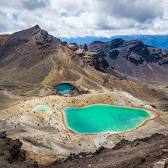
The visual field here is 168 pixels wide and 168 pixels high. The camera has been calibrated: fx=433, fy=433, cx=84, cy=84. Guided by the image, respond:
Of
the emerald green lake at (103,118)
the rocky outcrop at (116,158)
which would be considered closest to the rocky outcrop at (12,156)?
the rocky outcrop at (116,158)

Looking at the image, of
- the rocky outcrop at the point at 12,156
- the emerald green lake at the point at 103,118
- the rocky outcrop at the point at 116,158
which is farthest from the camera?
the emerald green lake at the point at 103,118

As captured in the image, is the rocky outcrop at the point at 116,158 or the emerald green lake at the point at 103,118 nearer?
the rocky outcrop at the point at 116,158

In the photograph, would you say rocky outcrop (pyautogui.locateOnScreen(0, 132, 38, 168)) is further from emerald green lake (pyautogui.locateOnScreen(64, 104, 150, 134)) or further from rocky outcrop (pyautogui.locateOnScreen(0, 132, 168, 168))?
emerald green lake (pyautogui.locateOnScreen(64, 104, 150, 134))

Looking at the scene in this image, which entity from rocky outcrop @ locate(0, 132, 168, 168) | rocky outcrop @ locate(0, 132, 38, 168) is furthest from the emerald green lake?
rocky outcrop @ locate(0, 132, 38, 168)

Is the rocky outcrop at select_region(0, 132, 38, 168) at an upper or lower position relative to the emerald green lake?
upper

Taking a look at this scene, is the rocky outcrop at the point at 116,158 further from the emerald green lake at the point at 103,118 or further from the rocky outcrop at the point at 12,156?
the emerald green lake at the point at 103,118

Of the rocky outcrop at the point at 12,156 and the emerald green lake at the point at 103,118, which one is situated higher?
the rocky outcrop at the point at 12,156

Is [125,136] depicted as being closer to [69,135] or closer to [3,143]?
[69,135]

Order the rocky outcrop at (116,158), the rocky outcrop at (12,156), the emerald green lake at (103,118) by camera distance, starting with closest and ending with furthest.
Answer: the rocky outcrop at (116,158) < the rocky outcrop at (12,156) < the emerald green lake at (103,118)

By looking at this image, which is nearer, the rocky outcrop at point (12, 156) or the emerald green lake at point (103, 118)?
the rocky outcrop at point (12, 156)
